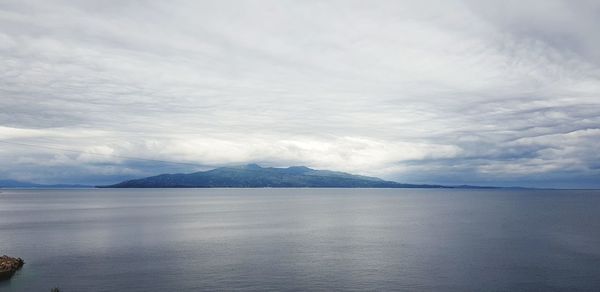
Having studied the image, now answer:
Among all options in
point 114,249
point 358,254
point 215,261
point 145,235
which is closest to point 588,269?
point 358,254

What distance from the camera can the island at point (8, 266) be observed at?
66069 millimetres

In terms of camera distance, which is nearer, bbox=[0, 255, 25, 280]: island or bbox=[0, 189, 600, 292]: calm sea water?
bbox=[0, 189, 600, 292]: calm sea water

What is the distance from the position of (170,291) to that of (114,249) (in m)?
39.9

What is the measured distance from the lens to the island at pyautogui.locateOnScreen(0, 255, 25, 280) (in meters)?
66.1

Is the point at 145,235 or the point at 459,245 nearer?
the point at 459,245

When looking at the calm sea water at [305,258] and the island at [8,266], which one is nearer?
the calm sea water at [305,258]

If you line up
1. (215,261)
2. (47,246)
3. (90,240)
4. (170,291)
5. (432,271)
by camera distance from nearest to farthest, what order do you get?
(170,291)
(432,271)
(215,261)
(47,246)
(90,240)

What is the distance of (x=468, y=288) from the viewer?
6128 cm

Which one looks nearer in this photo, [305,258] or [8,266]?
[8,266]

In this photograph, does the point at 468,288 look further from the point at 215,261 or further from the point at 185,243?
the point at 185,243

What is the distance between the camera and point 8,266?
68.7m

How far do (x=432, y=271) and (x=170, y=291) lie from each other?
41.1 m

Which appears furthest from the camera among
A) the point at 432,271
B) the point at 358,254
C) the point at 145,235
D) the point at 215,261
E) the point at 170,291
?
the point at 145,235

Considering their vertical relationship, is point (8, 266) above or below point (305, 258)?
above
